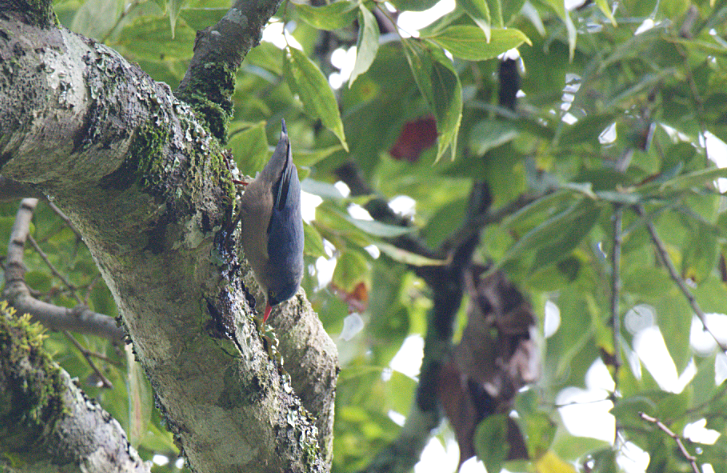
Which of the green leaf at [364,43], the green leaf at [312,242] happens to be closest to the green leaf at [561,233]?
the green leaf at [312,242]

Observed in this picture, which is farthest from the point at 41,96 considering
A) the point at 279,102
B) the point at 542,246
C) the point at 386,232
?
the point at 279,102

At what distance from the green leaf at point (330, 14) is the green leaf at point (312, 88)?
0.13 metres

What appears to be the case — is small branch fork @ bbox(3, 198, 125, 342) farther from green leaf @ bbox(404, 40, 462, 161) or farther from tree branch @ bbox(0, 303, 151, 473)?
green leaf @ bbox(404, 40, 462, 161)

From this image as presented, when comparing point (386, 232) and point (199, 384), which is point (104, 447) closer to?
point (199, 384)

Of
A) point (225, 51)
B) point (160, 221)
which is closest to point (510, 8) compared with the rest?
point (225, 51)

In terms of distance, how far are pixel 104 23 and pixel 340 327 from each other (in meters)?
2.02

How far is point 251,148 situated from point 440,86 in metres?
0.65

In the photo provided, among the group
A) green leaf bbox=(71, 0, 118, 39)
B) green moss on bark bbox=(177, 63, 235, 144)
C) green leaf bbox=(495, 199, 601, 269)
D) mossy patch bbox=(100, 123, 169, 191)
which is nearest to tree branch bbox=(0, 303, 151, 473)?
mossy patch bbox=(100, 123, 169, 191)

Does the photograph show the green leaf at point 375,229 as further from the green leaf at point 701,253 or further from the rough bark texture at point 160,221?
the green leaf at point 701,253

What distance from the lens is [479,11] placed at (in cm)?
134

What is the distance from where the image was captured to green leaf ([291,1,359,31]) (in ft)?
4.57

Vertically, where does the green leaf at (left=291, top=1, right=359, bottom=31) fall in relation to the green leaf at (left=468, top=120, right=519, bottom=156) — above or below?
above

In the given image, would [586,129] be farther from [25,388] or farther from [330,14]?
[25,388]

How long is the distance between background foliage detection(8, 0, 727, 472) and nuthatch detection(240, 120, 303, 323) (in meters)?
0.16
